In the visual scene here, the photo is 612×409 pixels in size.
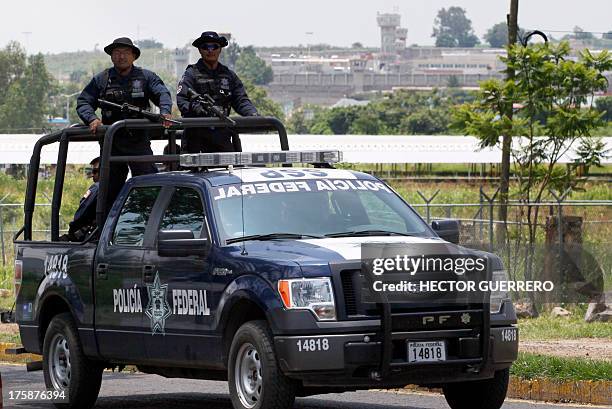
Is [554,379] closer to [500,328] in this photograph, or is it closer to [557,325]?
[500,328]

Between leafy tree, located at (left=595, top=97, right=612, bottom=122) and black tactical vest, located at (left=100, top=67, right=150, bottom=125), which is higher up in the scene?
black tactical vest, located at (left=100, top=67, right=150, bottom=125)

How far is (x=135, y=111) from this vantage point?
12.8 metres

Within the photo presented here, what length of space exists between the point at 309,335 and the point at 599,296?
39.2ft

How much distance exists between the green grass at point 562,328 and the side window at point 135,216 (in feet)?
24.6

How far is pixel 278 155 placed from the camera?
1126cm

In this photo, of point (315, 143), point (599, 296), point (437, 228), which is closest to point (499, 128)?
point (599, 296)

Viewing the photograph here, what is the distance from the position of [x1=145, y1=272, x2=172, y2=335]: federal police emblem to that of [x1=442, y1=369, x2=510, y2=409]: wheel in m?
2.11

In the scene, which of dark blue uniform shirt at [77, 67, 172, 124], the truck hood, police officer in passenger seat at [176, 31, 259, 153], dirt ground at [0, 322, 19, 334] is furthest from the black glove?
dirt ground at [0, 322, 19, 334]

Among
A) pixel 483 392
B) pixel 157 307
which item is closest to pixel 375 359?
pixel 483 392

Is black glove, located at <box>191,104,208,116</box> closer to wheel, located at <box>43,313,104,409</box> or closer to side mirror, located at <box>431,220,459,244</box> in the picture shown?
wheel, located at <box>43,313,104,409</box>

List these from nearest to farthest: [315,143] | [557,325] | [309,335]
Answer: [309,335], [557,325], [315,143]

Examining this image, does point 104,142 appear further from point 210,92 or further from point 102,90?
point 210,92

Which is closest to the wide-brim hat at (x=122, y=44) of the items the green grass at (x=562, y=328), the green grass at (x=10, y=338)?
the green grass at (x=10, y=338)

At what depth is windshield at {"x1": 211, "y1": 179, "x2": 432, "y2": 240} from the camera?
1044 cm
